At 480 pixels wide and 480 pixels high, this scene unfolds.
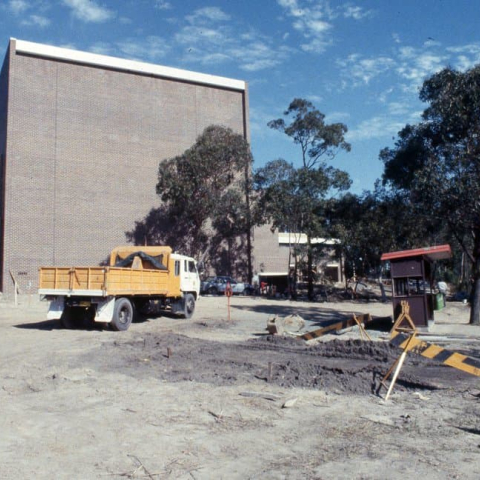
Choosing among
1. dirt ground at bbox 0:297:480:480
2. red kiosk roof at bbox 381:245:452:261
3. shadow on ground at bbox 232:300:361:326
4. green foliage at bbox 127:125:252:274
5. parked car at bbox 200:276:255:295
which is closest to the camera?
dirt ground at bbox 0:297:480:480

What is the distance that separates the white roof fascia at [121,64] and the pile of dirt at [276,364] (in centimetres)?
3231

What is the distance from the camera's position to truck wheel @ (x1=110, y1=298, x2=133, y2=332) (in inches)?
667

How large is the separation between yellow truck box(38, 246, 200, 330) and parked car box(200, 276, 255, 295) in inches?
835

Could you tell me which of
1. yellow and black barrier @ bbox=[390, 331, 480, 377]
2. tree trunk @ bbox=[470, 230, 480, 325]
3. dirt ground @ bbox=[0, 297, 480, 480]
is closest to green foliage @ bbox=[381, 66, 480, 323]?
tree trunk @ bbox=[470, 230, 480, 325]

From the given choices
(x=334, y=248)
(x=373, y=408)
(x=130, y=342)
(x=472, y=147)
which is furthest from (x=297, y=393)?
(x=334, y=248)

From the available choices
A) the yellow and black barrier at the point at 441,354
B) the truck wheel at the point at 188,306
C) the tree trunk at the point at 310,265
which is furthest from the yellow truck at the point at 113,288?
the tree trunk at the point at 310,265

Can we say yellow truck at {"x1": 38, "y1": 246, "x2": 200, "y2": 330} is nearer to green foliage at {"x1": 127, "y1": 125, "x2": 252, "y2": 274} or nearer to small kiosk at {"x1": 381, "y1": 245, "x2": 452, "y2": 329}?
small kiosk at {"x1": 381, "y1": 245, "x2": 452, "y2": 329}

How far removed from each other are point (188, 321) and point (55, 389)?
11745mm

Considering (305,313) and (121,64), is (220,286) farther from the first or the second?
(121,64)

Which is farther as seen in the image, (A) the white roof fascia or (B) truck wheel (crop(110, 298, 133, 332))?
(A) the white roof fascia

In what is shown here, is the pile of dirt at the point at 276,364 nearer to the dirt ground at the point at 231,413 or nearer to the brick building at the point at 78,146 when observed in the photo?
the dirt ground at the point at 231,413

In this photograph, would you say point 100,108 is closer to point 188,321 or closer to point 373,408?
point 188,321

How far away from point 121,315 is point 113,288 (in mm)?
1093

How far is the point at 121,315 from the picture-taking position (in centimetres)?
1741
